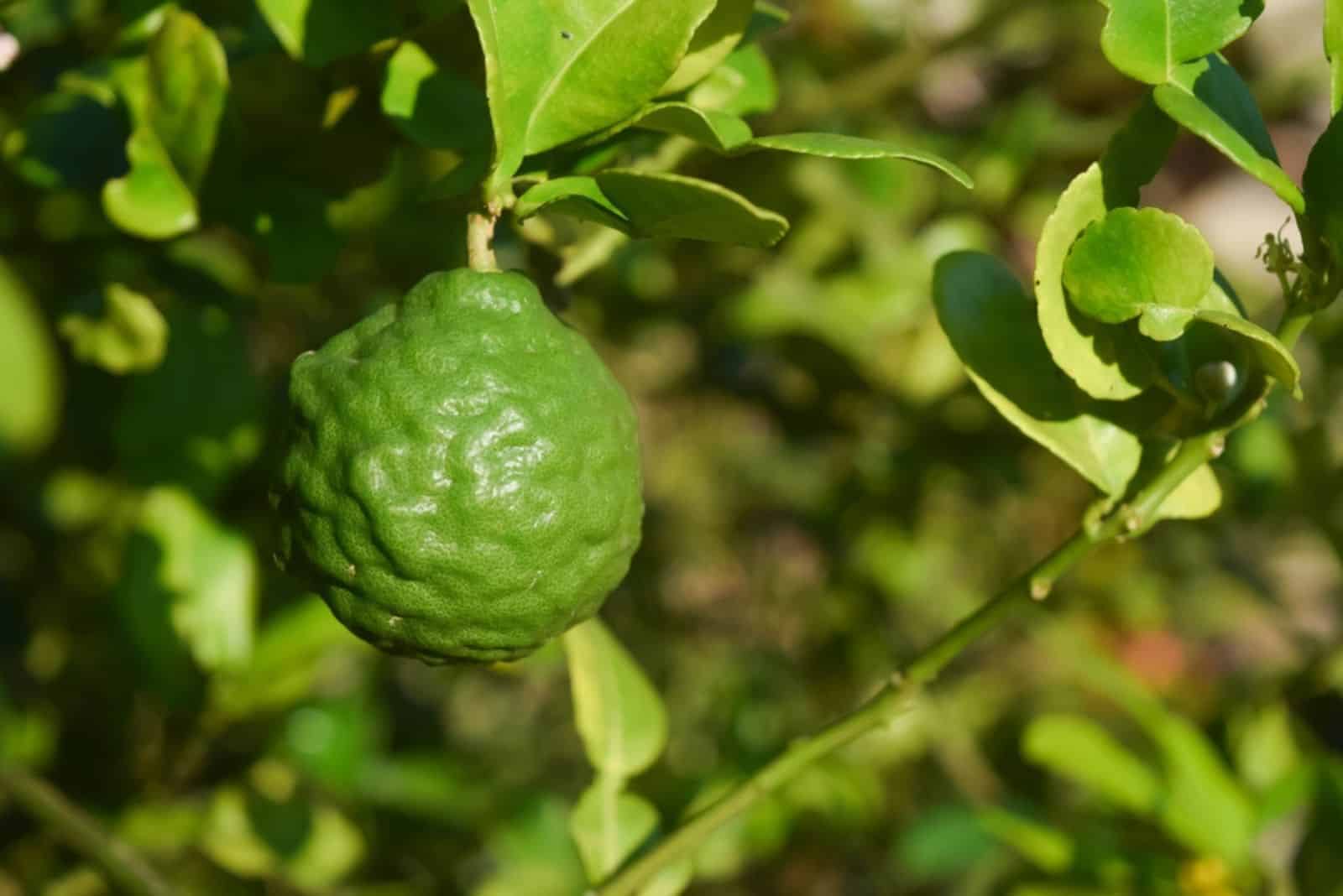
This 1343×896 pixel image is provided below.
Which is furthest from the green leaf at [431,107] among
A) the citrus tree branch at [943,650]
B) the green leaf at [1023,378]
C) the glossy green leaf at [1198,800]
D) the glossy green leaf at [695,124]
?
the glossy green leaf at [1198,800]

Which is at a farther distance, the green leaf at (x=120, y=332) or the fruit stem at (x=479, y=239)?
the green leaf at (x=120, y=332)

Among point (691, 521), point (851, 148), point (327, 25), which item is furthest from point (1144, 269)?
point (691, 521)

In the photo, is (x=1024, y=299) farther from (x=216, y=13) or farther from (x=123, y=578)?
(x=123, y=578)

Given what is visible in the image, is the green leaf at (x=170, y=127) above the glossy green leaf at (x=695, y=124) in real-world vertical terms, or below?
below

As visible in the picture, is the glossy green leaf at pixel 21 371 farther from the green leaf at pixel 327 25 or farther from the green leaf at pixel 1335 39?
the green leaf at pixel 1335 39

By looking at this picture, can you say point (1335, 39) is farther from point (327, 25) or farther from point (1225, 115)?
point (327, 25)

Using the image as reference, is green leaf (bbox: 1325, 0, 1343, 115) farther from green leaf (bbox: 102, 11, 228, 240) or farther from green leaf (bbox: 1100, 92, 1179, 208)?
green leaf (bbox: 102, 11, 228, 240)
